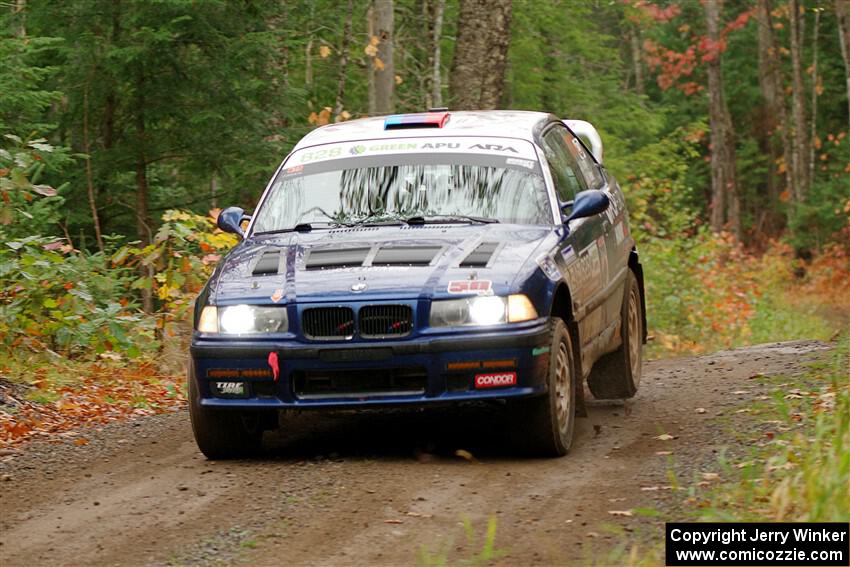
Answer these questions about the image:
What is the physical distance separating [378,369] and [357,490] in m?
0.73

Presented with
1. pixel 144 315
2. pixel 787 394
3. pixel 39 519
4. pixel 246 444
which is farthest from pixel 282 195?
pixel 144 315

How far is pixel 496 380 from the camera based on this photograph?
679 cm

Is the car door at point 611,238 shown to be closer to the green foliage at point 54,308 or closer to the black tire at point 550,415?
the black tire at point 550,415

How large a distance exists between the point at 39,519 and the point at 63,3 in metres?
9.46

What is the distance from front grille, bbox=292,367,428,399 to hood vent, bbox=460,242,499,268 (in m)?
0.65

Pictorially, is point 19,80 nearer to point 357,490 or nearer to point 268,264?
point 268,264

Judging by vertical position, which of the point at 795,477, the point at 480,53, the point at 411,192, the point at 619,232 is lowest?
the point at 795,477

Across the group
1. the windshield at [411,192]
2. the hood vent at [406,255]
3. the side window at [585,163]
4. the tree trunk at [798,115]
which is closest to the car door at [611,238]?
the side window at [585,163]

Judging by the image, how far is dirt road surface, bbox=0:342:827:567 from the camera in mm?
5422

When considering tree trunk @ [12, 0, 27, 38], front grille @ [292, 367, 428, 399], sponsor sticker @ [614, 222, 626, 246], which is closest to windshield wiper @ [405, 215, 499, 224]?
front grille @ [292, 367, 428, 399]

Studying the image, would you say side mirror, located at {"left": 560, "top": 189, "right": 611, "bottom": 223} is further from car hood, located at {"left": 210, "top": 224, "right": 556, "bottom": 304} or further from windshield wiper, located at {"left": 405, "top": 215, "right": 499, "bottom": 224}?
windshield wiper, located at {"left": 405, "top": 215, "right": 499, "bottom": 224}

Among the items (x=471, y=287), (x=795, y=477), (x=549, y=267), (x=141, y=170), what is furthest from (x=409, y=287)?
(x=141, y=170)

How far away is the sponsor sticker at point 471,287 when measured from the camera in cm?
680
